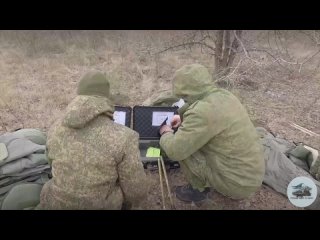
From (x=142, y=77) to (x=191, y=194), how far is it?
3.67 meters

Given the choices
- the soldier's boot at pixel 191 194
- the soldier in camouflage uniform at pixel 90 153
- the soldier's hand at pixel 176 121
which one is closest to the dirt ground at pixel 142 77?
the soldier's boot at pixel 191 194

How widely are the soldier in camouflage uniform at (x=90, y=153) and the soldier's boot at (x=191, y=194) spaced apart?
0.99 m

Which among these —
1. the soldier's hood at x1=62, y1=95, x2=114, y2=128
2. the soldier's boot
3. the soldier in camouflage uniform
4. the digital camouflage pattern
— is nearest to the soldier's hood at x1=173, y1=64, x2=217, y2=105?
the digital camouflage pattern

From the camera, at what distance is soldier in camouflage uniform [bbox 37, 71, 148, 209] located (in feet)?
8.63

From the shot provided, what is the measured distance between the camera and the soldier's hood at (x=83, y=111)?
2.57 meters

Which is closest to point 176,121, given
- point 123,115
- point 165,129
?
point 165,129

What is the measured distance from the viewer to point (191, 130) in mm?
3139

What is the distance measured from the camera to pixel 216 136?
3184mm

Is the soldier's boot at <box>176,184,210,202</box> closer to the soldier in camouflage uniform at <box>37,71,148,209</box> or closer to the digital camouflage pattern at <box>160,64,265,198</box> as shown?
the digital camouflage pattern at <box>160,64,265,198</box>

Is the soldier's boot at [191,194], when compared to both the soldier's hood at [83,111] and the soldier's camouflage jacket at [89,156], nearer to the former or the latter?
the soldier's camouflage jacket at [89,156]

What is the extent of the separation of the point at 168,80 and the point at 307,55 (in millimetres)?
3337

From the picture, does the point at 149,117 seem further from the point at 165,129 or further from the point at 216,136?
the point at 216,136

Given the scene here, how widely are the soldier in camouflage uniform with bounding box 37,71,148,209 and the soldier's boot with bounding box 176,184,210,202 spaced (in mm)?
986

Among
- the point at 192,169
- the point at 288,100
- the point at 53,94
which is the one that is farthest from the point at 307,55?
the point at 192,169
